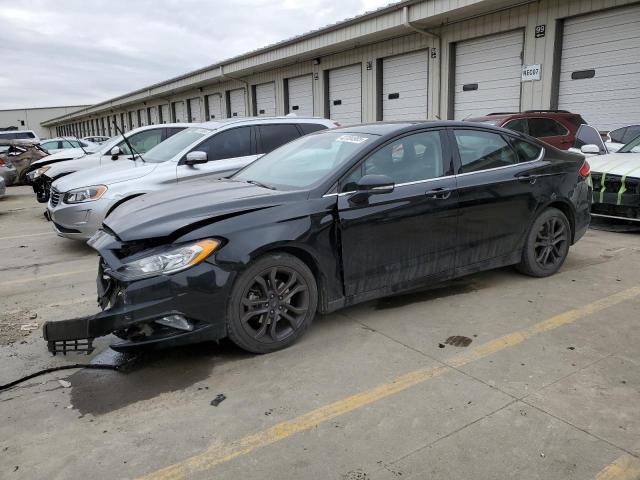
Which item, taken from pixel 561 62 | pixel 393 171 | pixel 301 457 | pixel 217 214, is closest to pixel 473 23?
pixel 561 62

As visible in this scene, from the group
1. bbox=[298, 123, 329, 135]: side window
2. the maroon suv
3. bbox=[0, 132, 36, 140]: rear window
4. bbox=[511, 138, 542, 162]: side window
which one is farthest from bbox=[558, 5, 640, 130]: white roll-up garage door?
bbox=[0, 132, 36, 140]: rear window

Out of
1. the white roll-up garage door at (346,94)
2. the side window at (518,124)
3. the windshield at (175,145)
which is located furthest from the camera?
the white roll-up garage door at (346,94)

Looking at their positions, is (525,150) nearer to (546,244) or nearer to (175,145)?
(546,244)

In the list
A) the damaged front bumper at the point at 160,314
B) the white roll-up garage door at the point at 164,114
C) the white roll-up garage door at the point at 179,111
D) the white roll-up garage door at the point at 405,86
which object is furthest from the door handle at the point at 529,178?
the white roll-up garage door at the point at 164,114

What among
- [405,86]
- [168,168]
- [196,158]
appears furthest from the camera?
[405,86]

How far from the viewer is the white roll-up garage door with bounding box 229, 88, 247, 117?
25.6 m

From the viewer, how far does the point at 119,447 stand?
2703mm

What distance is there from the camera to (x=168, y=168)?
275 inches

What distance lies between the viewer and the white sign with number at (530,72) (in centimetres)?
1273

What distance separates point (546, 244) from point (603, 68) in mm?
8498

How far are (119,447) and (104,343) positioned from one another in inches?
59.0

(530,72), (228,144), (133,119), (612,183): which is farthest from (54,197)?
(133,119)

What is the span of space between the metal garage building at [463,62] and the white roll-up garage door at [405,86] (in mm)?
32

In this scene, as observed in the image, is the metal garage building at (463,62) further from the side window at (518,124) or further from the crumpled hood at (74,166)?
the crumpled hood at (74,166)
